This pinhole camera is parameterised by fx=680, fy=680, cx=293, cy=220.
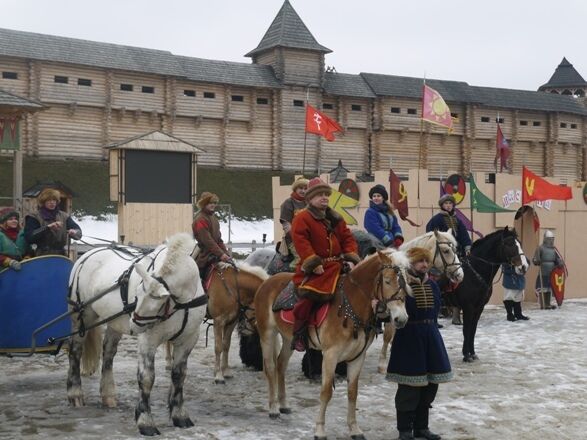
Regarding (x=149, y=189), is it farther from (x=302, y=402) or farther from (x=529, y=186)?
(x=302, y=402)

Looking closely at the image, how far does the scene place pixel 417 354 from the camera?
6.39 meters

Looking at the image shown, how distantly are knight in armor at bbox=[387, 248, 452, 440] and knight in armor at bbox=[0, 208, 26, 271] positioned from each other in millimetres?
4489

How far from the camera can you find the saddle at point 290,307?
261 inches

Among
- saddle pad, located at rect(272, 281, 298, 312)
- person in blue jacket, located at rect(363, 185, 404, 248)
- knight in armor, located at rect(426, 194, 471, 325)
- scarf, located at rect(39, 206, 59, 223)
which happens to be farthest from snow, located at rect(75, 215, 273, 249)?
saddle pad, located at rect(272, 281, 298, 312)

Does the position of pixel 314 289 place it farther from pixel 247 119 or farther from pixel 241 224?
pixel 247 119

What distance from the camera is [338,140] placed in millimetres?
49562

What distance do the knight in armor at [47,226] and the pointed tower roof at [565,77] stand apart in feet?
234

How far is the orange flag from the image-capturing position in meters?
23.1

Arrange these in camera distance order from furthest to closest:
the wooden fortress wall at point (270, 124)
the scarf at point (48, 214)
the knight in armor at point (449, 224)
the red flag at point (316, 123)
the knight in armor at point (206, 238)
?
the wooden fortress wall at point (270, 124), the red flag at point (316, 123), the knight in armor at point (449, 224), the knight in armor at point (206, 238), the scarf at point (48, 214)

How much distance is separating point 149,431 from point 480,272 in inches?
264

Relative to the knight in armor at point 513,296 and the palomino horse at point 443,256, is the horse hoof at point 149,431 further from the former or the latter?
the knight in armor at point 513,296

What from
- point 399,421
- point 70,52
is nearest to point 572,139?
point 70,52

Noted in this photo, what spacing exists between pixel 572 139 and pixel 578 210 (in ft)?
136

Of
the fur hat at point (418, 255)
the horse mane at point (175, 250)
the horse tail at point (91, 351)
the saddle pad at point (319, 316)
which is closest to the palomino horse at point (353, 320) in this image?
the saddle pad at point (319, 316)
